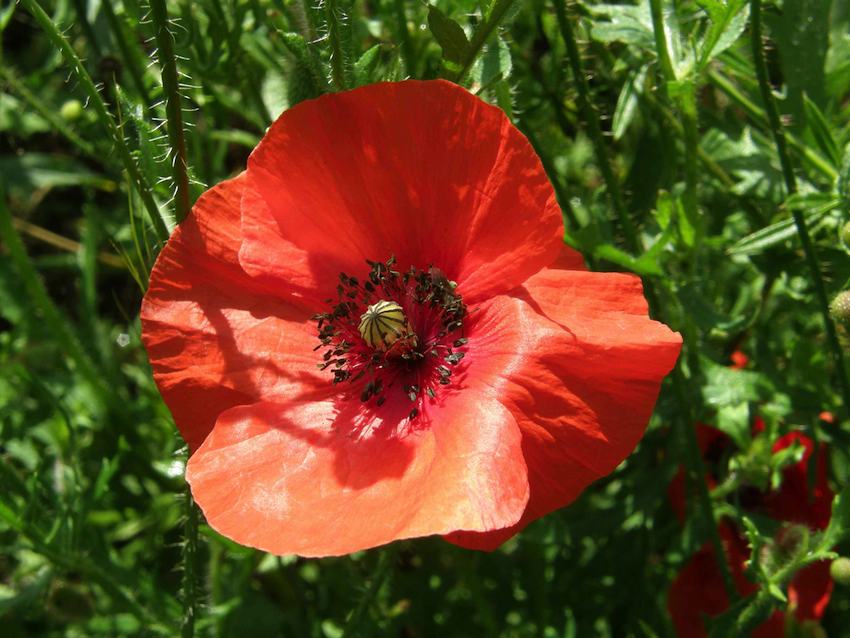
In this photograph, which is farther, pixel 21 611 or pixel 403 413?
pixel 21 611

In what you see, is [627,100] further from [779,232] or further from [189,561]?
[189,561]

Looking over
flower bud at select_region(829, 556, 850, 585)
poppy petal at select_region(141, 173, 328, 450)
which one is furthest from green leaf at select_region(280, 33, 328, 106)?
flower bud at select_region(829, 556, 850, 585)

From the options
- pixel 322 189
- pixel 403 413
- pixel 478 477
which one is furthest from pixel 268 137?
pixel 478 477

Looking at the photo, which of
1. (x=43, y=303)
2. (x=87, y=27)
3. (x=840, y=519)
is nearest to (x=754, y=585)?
(x=840, y=519)

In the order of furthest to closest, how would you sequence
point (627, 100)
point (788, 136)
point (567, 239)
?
point (627, 100)
point (788, 136)
point (567, 239)

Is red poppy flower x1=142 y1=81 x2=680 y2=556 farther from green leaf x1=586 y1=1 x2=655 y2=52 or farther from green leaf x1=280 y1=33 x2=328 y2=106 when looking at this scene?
green leaf x1=586 y1=1 x2=655 y2=52

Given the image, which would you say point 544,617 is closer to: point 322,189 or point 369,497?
point 369,497
